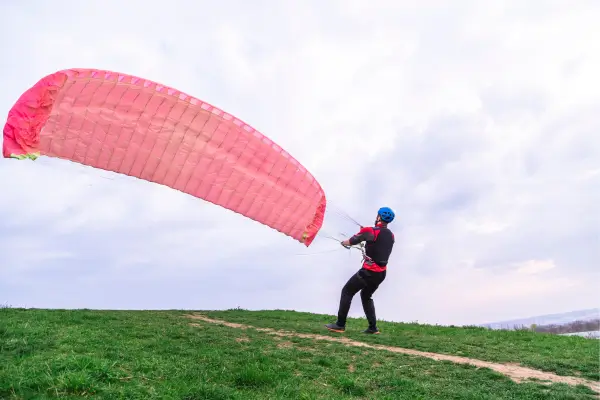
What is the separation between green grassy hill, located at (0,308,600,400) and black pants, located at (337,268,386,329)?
0.79 m

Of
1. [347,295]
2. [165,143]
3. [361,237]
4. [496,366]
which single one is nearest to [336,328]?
[347,295]

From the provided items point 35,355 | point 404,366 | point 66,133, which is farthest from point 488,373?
point 66,133

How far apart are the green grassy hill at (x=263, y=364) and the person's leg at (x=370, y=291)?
0.71m

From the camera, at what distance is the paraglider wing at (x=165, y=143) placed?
1167 cm

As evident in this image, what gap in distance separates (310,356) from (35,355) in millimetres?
5207

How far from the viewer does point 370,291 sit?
1471cm

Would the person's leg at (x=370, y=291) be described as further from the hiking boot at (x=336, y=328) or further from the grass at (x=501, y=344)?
the hiking boot at (x=336, y=328)

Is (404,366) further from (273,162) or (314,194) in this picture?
(273,162)

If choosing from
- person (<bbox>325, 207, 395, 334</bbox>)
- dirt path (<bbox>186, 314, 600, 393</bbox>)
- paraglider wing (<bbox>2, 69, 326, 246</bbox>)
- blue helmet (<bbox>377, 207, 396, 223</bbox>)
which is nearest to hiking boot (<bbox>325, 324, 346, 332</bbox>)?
person (<bbox>325, 207, 395, 334</bbox>)

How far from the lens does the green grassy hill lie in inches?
285

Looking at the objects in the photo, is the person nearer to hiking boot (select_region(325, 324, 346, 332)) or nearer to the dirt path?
hiking boot (select_region(325, 324, 346, 332))

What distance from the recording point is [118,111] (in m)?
12.1

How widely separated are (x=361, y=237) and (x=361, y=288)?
Answer: 5.96 ft

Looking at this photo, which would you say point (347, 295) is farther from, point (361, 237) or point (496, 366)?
point (496, 366)
